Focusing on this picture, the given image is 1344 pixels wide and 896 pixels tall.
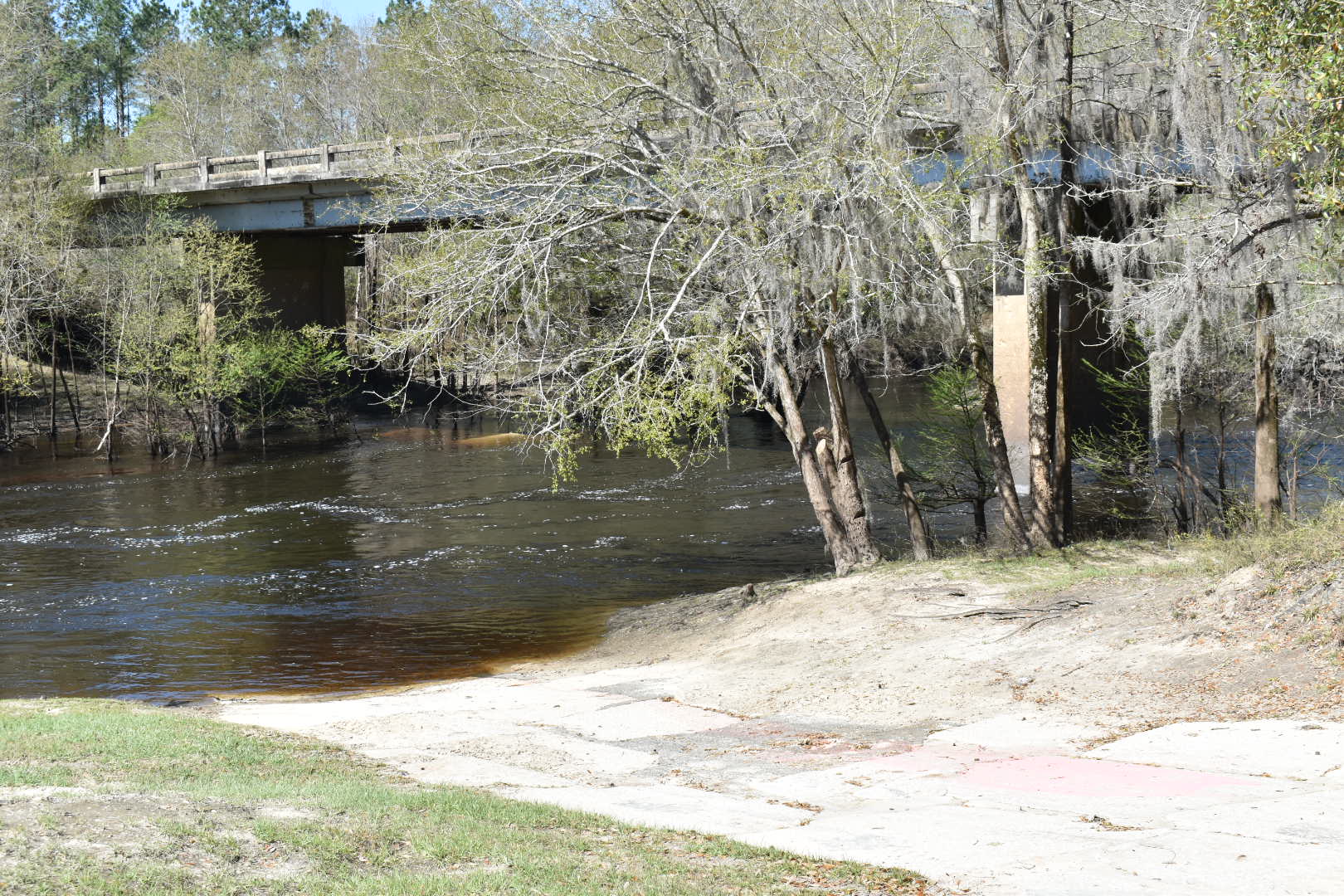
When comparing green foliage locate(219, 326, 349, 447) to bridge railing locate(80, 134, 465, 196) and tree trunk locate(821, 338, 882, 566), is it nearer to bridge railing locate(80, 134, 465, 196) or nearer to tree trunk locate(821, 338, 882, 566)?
bridge railing locate(80, 134, 465, 196)

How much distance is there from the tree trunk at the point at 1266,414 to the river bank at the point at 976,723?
1256 millimetres

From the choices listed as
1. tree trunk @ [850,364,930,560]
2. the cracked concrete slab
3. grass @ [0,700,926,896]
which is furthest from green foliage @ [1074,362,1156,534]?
grass @ [0,700,926,896]

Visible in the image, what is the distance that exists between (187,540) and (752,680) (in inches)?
645

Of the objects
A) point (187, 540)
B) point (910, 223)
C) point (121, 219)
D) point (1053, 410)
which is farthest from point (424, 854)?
point (121, 219)

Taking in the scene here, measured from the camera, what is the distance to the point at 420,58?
17375mm

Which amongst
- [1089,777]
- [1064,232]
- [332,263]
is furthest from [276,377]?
[1089,777]

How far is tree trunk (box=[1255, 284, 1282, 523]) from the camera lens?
49.6 feet

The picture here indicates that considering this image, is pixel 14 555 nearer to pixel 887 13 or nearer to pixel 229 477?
pixel 229 477

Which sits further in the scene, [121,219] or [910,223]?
[121,219]

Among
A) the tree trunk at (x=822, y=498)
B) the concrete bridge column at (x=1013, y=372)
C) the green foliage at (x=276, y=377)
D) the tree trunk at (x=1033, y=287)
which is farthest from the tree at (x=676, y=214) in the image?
the green foliage at (x=276, y=377)

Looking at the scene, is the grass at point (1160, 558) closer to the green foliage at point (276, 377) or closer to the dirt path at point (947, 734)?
the dirt path at point (947, 734)

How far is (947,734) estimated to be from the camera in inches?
388

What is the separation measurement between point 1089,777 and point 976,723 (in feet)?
6.72

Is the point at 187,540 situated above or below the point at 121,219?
below
